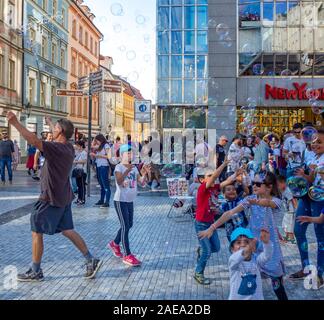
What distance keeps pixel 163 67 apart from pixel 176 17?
4109 millimetres

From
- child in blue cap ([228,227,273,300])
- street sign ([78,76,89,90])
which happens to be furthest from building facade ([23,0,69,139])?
child in blue cap ([228,227,273,300])

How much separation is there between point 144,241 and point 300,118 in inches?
722

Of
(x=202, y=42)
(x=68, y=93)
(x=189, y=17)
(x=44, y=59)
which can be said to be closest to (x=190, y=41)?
(x=202, y=42)

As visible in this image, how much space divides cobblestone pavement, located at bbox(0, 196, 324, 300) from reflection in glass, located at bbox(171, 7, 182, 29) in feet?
92.1

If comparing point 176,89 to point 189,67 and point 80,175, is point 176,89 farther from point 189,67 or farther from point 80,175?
point 80,175

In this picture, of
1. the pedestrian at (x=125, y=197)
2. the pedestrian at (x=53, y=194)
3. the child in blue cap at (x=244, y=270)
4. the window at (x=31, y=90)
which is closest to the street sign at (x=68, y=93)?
the pedestrian at (x=125, y=197)

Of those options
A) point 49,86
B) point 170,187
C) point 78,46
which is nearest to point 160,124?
point 49,86

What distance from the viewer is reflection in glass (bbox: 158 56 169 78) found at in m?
33.5

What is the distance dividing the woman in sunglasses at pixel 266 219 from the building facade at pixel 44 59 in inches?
1205

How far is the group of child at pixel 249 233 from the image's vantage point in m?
3.54

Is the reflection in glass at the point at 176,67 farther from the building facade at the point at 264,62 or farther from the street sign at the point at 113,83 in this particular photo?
the street sign at the point at 113,83

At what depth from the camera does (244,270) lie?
3537mm
